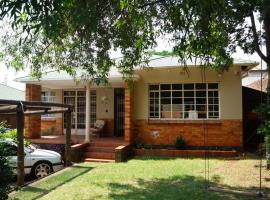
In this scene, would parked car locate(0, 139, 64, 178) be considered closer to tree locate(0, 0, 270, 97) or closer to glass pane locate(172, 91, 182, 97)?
tree locate(0, 0, 270, 97)

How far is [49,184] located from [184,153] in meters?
6.92

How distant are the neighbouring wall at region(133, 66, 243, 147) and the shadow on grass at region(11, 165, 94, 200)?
15.6 feet

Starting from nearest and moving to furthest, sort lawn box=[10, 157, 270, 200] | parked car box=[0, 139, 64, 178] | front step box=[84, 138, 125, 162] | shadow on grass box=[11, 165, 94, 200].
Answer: lawn box=[10, 157, 270, 200] < shadow on grass box=[11, 165, 94, 200] < parked car box=[0, 139, 64, 178] < front step box=[84, 138, 125, 162]

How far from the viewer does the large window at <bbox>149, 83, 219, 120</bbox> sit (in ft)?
55.8

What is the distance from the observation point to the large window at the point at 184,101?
17.0 meters

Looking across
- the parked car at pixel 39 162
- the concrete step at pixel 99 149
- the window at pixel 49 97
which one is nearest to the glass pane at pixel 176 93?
the concrete step at pixel 99 149

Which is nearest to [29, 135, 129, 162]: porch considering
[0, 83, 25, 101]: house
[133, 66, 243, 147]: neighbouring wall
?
[133, 66, 243, 147]: neighbouring wall

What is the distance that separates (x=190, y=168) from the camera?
43.1 feet

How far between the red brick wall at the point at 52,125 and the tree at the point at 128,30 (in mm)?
9613

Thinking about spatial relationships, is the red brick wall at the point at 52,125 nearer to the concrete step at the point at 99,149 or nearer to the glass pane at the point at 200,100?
the concrete step at the point at 99,149

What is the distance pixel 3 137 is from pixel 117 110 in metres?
13.4

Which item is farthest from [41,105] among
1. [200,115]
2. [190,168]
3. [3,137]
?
[200,115]

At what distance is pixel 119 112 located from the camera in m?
20.3

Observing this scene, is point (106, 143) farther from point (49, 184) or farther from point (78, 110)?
point (49, 184)
